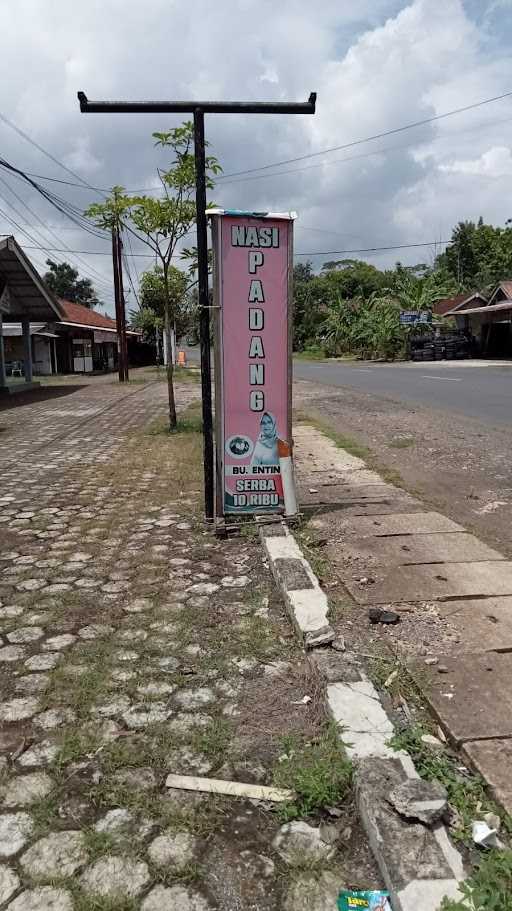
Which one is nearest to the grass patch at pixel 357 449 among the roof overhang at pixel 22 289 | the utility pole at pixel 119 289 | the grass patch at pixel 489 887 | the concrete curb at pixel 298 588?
the concrete curb at pixel 298 588

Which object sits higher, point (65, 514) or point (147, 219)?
point (147, 219)

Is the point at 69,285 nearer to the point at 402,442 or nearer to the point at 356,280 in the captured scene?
the point at 356,280

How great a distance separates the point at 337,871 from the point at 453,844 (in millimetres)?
342

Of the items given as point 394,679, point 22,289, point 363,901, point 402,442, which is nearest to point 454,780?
point 363,901

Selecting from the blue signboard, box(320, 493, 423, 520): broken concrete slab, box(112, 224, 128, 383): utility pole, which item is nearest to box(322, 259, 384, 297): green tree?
the blue signboard

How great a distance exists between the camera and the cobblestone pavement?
188 centimetres

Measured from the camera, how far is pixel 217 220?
4.60m

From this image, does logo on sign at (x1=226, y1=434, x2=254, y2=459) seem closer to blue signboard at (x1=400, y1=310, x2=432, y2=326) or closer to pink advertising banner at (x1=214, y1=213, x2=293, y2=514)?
pink advertising banner at (x1=214, y1=213, x2=293, y2=514)

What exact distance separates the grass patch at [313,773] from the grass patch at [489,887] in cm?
50

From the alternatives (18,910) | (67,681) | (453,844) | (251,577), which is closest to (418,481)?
(251,577)

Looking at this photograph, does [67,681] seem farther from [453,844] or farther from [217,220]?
[217,220]

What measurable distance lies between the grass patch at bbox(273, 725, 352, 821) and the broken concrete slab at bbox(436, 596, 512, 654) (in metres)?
0.93

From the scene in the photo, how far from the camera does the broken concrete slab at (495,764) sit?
2.08m

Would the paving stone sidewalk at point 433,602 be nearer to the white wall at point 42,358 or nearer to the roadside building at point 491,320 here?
the white wall at point 42,358
